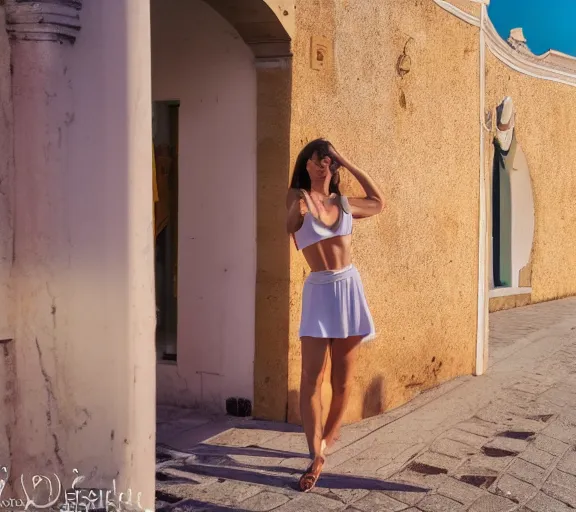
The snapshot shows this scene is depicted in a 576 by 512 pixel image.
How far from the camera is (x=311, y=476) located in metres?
4.09

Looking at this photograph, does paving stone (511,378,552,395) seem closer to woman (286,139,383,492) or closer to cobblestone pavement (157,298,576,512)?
cobblestone pavement (157,298,576,512)

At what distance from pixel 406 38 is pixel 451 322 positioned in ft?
7.95

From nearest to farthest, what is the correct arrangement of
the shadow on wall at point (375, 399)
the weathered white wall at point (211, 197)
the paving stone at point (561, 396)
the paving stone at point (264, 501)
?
1. the paving stone at point (264, 501)
2. the weathered white wall at point (211, 197)
3. the shadow on wall at point (375, 399)
4. the paving stone at point (561, 396)

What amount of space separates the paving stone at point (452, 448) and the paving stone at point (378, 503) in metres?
0.93

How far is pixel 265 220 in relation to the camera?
5.16 metres

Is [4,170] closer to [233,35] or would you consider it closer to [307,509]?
[307,509]

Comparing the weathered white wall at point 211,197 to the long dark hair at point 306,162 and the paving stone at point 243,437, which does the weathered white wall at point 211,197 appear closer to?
the paving stone at point 243,437

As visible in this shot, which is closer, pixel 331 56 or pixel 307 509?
pixel 307 509

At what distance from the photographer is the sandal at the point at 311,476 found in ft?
13.3

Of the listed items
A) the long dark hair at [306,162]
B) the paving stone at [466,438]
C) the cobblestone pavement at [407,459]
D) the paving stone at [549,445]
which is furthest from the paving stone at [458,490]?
the long dark hair at [306,162]

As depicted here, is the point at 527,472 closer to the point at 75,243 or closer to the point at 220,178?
the point at 220,178

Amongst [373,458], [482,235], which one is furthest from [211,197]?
[482,235]

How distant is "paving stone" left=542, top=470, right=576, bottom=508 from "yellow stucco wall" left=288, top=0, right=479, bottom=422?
57.0 inches

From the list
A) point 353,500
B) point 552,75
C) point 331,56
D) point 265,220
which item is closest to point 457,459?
point 353,500
